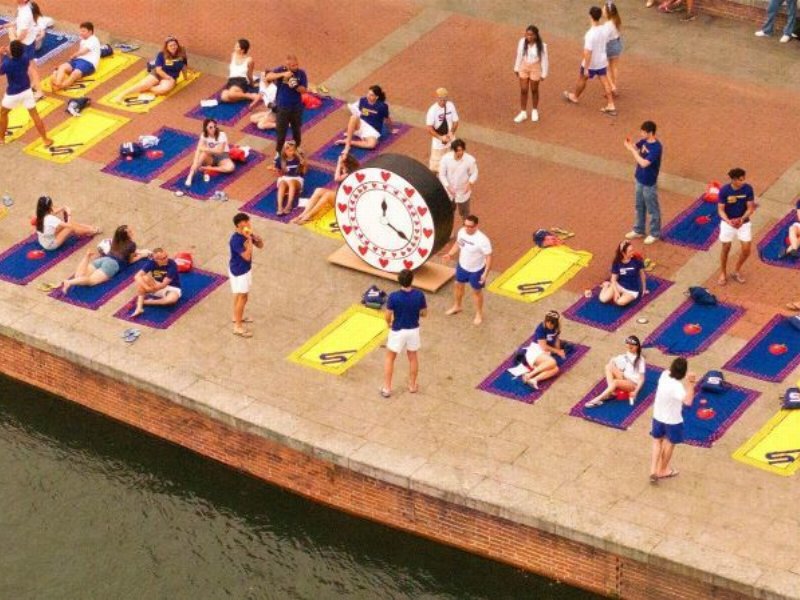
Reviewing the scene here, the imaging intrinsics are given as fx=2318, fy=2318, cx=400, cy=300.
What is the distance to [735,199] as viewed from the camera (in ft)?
105

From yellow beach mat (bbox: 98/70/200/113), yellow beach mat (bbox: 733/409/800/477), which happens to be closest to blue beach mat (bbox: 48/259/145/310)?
yellow beach mat (bbox: 98/70/200/113)

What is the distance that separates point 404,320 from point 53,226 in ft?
22.9

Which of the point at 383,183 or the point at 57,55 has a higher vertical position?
the point at 383,183

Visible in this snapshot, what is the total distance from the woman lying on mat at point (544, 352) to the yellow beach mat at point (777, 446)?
296cm

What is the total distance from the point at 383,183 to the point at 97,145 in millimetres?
7121

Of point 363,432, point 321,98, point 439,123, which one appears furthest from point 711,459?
point 321,98

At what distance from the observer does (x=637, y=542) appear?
2767 cm

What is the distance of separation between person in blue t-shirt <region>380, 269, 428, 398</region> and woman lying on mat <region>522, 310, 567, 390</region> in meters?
1.55

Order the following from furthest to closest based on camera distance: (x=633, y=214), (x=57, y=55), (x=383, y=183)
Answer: (x=57, y=55), (x=633, y=214), (x=383, y=183)

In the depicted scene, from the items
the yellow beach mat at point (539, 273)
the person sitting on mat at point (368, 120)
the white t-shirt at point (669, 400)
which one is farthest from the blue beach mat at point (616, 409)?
the person sitting on mat at point (368, 120)

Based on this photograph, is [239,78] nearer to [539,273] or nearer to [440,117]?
[440,117]

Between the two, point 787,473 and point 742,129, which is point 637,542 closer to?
point 787,473

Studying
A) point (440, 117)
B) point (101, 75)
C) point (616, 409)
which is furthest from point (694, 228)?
point (101, 75)

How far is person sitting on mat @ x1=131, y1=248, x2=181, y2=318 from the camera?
108 ft
